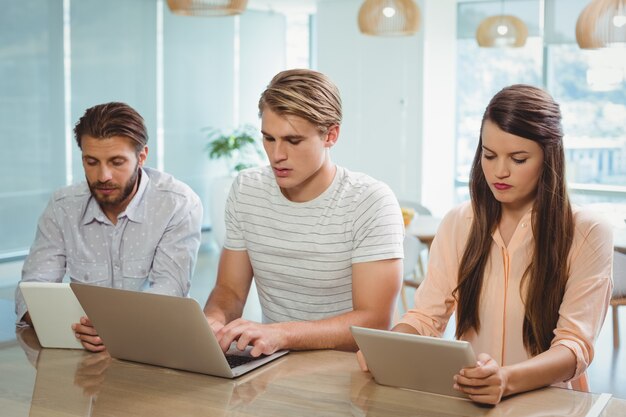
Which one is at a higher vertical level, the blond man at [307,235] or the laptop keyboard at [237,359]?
the blond man at [307,235]

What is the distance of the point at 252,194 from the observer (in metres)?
2.69

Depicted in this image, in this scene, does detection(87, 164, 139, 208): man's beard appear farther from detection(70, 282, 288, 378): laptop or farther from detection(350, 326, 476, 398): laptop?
detection(350, 326, 476, 398): laptop

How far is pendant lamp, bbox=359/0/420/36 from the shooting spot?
6.25m

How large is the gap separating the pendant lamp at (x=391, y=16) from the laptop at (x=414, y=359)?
4.68 meters

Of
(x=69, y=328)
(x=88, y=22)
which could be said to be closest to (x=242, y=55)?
(x=88, y=22)

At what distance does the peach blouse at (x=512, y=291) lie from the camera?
2.08 m

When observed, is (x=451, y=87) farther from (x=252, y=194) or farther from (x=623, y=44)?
(x=252, y=194)

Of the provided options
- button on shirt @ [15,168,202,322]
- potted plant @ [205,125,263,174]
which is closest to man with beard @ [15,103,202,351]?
button on shirt @ [15,168,202,322]

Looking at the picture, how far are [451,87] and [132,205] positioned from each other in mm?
7135

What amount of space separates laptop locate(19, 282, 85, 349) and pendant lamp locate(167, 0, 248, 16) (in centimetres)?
209

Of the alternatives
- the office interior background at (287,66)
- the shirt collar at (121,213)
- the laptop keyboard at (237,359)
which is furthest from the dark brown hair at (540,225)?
the office interior background at (287,66)

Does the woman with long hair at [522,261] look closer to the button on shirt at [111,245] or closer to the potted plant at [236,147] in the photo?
the button on shirt at [111,245]

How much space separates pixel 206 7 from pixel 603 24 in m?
2.46

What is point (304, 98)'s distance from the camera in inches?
94.5
